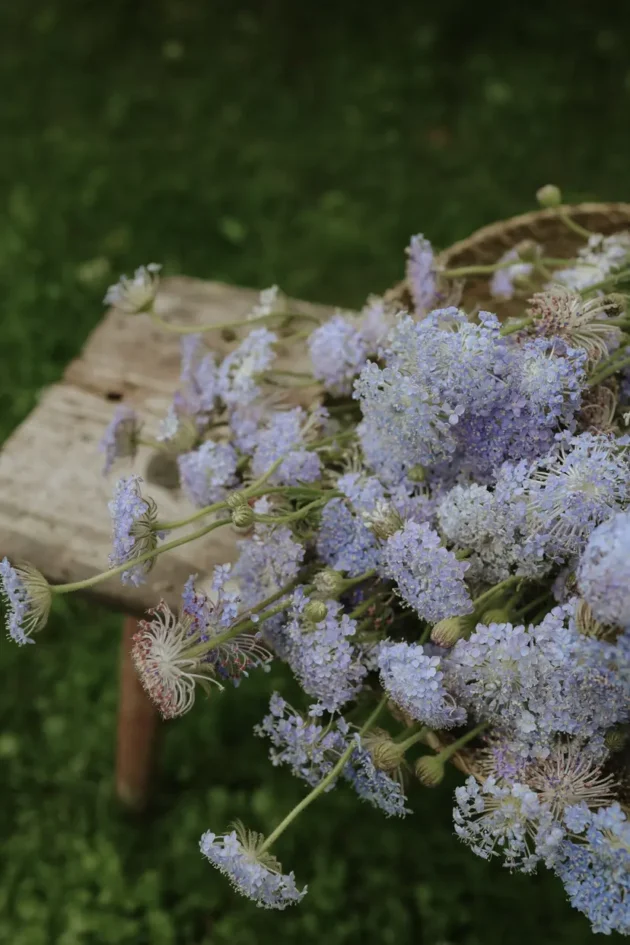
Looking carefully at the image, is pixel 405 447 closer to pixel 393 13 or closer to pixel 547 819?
pixel 547 819

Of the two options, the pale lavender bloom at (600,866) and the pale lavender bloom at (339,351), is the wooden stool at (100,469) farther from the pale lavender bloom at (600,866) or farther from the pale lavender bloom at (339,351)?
the pale lavender bloom at (600,866)

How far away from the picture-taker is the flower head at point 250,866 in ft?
2.44

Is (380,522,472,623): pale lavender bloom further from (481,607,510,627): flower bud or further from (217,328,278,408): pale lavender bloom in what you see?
(217,328,278,408): pale lavender bloom

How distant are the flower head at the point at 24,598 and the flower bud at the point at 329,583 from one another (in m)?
0.22

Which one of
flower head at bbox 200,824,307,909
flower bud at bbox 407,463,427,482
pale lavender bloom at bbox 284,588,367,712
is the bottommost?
flower head at bbox 200,824,307,909

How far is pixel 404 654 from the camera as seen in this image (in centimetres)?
78

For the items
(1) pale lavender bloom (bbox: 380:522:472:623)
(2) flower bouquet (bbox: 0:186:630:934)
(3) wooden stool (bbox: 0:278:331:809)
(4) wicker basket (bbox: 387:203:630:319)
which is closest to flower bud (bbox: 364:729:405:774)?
(2) flower bouquet (bbox: 0:186:630:934)

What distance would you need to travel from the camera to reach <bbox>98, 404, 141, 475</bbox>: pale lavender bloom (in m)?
1.09

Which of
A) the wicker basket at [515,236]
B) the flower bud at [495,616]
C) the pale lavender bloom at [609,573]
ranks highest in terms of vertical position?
the wicker basket at [515,236]

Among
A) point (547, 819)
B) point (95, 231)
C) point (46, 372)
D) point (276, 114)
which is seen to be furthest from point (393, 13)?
point (547, 819)

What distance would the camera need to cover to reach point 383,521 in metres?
0.82

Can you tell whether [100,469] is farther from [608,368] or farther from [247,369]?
[608,368]

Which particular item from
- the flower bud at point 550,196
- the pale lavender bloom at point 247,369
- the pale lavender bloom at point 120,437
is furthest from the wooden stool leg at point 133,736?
the flower bud at point 550,196

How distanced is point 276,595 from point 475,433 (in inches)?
8.5
